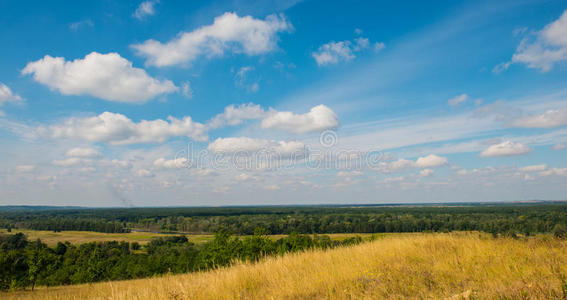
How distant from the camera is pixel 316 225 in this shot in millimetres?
122750

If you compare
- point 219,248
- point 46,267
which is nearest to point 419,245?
point 219,248

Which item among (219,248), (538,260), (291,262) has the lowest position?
(219,248)

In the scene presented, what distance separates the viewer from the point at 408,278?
5.70 meters

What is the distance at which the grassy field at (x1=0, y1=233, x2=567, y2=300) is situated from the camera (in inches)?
188

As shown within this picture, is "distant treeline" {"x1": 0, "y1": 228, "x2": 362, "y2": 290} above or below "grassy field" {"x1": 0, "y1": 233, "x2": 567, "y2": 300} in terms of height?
below

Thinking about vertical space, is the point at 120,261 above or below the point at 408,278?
below

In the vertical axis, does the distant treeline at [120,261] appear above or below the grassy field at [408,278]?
below

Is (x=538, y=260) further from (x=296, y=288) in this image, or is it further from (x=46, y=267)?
(x=46, y=267)

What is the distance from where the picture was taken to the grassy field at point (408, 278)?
4.77 meters

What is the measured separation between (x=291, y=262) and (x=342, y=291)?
143 inches

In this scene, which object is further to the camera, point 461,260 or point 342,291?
point 461,260

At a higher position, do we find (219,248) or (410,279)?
(410,279)

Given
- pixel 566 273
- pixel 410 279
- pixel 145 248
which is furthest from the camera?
pixel 145 248

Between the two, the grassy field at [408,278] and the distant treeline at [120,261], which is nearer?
the grassy field at [408,278]
